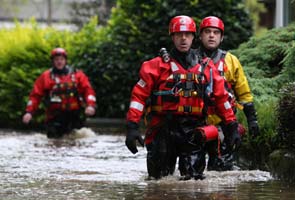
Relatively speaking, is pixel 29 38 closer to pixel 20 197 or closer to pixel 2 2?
pixel 20 197

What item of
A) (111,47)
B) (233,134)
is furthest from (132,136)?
(111,47)

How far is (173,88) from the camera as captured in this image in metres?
10.2

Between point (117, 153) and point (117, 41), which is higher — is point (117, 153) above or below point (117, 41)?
below

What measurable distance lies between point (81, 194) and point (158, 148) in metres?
1.28

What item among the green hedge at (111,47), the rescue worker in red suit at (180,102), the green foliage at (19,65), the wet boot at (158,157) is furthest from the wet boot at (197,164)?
the green foliage at (19,65)

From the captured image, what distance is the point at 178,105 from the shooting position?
33.5 feet

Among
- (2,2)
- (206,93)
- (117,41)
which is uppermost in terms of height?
(2,2)

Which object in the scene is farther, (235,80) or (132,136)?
(235,80)

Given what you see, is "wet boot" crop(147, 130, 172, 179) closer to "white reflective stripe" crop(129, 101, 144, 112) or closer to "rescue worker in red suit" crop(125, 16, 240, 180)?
"rescue worker in red suit" crop(125, 16, 240, 180)

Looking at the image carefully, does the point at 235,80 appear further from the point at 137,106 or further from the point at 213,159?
the point at 137,106

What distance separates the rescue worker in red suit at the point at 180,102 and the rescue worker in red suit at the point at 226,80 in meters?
0.54

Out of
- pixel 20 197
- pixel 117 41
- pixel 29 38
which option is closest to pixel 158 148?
pixel 20 197

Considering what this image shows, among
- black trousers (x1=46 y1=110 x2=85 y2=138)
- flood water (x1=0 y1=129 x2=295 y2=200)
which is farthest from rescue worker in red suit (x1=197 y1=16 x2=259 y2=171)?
black trousers (x1=46 y1=110 x2=85 y2=138)

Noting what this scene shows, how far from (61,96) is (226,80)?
7.19 meters
